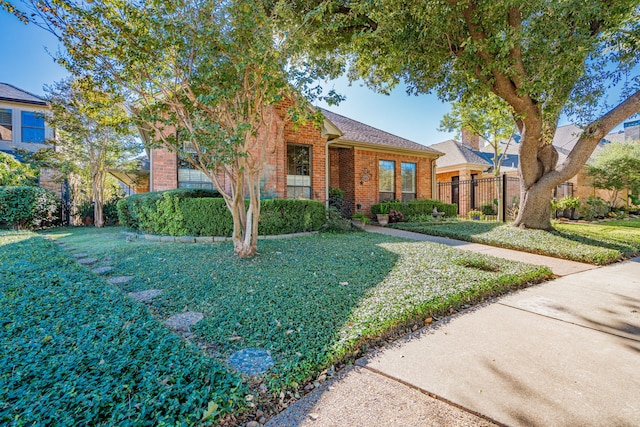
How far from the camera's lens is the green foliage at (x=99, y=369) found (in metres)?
1.43

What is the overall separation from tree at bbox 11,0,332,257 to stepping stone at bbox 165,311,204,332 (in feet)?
7.38

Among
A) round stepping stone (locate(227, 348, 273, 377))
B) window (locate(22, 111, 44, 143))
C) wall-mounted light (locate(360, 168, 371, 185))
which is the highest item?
window (locate(22, 111, 44, 143))

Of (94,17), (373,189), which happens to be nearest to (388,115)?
(373,189)

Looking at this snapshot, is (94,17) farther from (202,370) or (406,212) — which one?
(406,212)

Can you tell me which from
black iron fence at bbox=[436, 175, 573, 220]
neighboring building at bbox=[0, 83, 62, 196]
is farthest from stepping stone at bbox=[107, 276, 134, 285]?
neighboring building at bbox=[0, 83, 62, 196]

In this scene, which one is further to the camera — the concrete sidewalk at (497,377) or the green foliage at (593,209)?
the green foliage at (593,209)

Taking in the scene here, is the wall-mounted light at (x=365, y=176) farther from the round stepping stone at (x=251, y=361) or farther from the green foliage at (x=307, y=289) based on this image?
the round stepping stone at (x=251, y=361)

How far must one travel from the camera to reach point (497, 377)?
187cm

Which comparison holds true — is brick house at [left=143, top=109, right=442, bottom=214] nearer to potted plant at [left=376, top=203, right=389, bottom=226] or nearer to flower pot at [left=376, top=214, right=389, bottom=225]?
potted plant at [left=376, top=203, right=389, bottom=226]

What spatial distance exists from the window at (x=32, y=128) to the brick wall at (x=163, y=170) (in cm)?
1112

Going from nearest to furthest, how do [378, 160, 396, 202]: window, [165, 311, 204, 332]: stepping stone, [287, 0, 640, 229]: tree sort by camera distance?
[165, 311, 204, 332]: stepping stone → [287, 0, 640, 229]: tree → [378, 160, 396, 202]: window

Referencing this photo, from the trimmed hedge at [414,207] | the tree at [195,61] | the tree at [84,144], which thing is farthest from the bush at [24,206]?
the trimmed hedge at [414,207]

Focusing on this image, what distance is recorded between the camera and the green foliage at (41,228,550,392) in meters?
2.21

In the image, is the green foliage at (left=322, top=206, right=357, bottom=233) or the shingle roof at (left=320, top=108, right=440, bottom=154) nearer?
the green foliage at (left=322, top=206, right=357, bottom=233)
